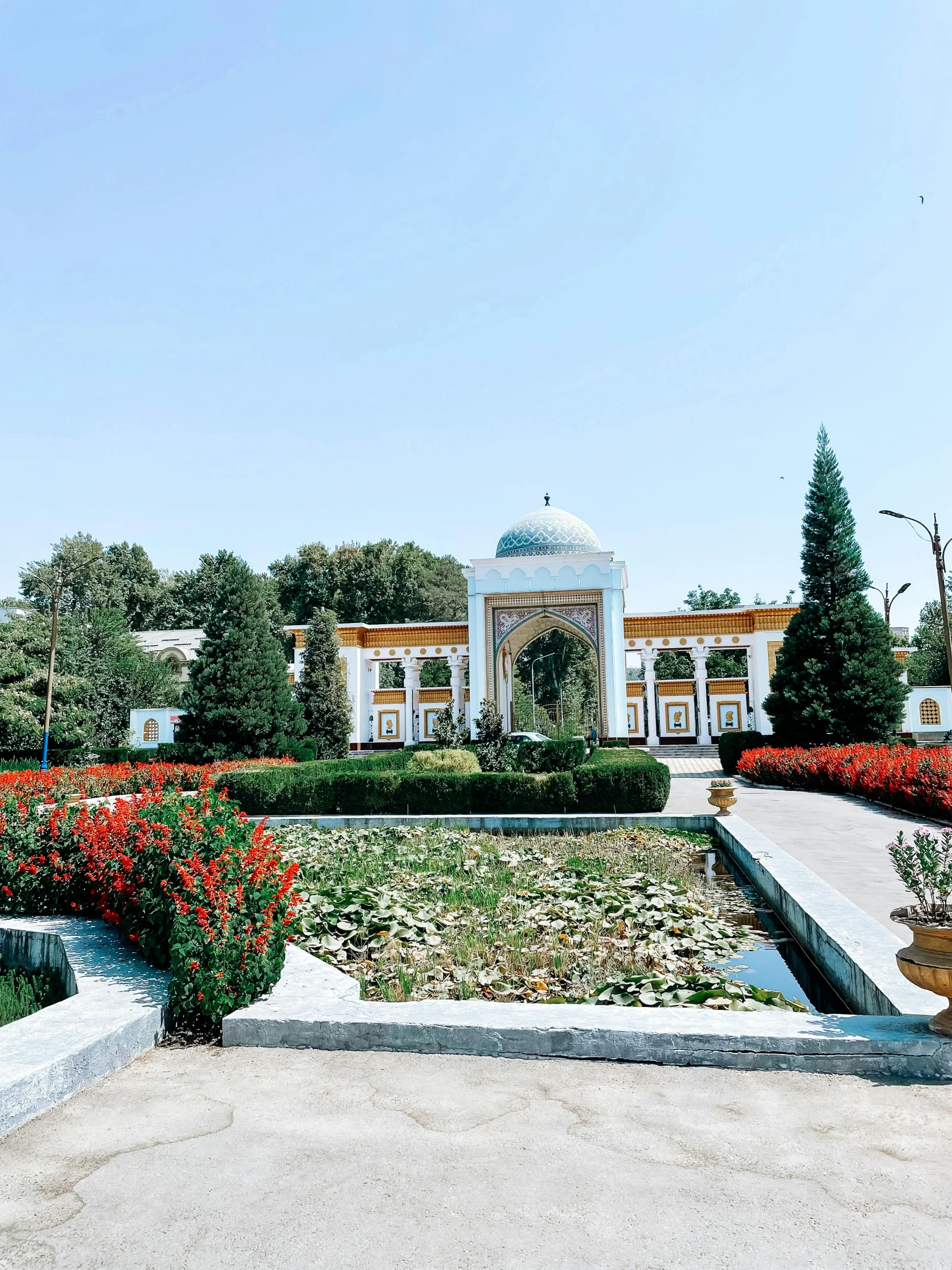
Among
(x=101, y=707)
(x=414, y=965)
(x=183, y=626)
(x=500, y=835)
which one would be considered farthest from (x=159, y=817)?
(x=183, y=626)

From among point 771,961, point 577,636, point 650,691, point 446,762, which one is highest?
point 577,636

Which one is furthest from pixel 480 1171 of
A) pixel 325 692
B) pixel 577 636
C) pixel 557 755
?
pixel 577 636

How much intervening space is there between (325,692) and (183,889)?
21.1 m

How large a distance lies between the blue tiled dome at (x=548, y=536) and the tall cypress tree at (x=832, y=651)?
8098 millimetres

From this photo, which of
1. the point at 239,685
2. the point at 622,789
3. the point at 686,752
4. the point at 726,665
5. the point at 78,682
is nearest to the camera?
the point at 622,789

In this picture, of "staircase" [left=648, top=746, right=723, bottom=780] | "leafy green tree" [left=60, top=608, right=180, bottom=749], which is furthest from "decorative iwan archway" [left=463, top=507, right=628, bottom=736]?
"leafy green tree" [left=60, top=608, right=180, bottom=749]

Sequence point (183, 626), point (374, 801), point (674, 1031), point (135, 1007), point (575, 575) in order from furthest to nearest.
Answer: point (183, 626)
point (575, 575)
point (374, 801)
point (135, 1007)
point (674, 1031)

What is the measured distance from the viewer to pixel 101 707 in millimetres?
32344

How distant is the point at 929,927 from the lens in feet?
10.6

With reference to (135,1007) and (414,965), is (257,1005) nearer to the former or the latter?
(135,1007)

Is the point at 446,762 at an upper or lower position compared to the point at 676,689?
lower

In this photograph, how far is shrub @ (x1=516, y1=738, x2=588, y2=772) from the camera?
14.9 meters

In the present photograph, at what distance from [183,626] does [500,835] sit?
41.5 meters

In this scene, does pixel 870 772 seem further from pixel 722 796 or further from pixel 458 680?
pixel 458 680
